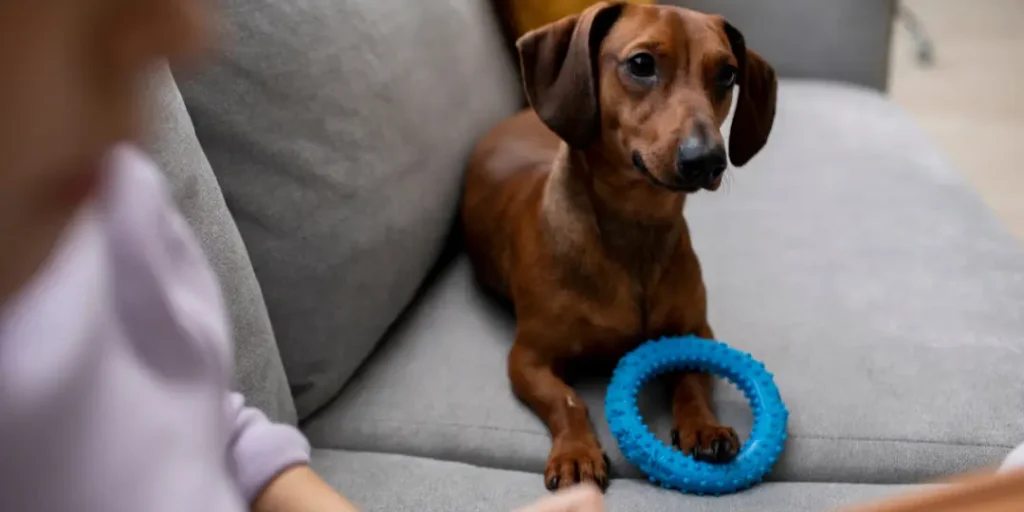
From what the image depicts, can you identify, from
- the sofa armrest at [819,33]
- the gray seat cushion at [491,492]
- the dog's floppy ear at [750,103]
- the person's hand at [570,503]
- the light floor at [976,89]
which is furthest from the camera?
the light floor at [976,89]

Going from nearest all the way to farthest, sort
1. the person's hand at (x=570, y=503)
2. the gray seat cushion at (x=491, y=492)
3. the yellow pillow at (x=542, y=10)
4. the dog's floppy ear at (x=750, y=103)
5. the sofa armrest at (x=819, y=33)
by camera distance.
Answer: the person's hand at (x=570, y=503) → the gray seat cushion at (x=491, y=492) → the dog's floppy ear at (x=750, y=103) → the yellow pillow at (x=542, y=10) → the sofa armrest at (x=819, y=33)

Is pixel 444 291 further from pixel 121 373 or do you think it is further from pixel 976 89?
pixel 976 89

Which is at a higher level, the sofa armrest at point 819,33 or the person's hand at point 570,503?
the person's hand at point 570,503

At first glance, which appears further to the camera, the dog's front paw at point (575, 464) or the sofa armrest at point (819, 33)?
the sofa armrest at point (819, 33)

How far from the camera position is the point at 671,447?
3.07 feet

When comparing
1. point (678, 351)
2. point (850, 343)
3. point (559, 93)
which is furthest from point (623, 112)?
point (850, 343)

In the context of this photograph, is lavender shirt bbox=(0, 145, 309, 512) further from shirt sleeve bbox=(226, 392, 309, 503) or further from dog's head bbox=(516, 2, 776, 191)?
dog's head bbox=(516, 2, 776, 191)

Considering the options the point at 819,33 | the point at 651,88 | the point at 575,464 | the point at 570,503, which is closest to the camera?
the point at 570,503

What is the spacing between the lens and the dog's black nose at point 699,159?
937 millimetres

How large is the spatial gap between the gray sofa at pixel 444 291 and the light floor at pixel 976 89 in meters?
1.13

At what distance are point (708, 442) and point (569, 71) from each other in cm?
44

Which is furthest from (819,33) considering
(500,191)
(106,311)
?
(106,311)

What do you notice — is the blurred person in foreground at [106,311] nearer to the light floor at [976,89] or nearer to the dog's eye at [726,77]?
the dog's eye at [726,77]

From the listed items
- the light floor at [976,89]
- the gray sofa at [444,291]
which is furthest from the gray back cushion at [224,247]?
the light floor at [976,89]
